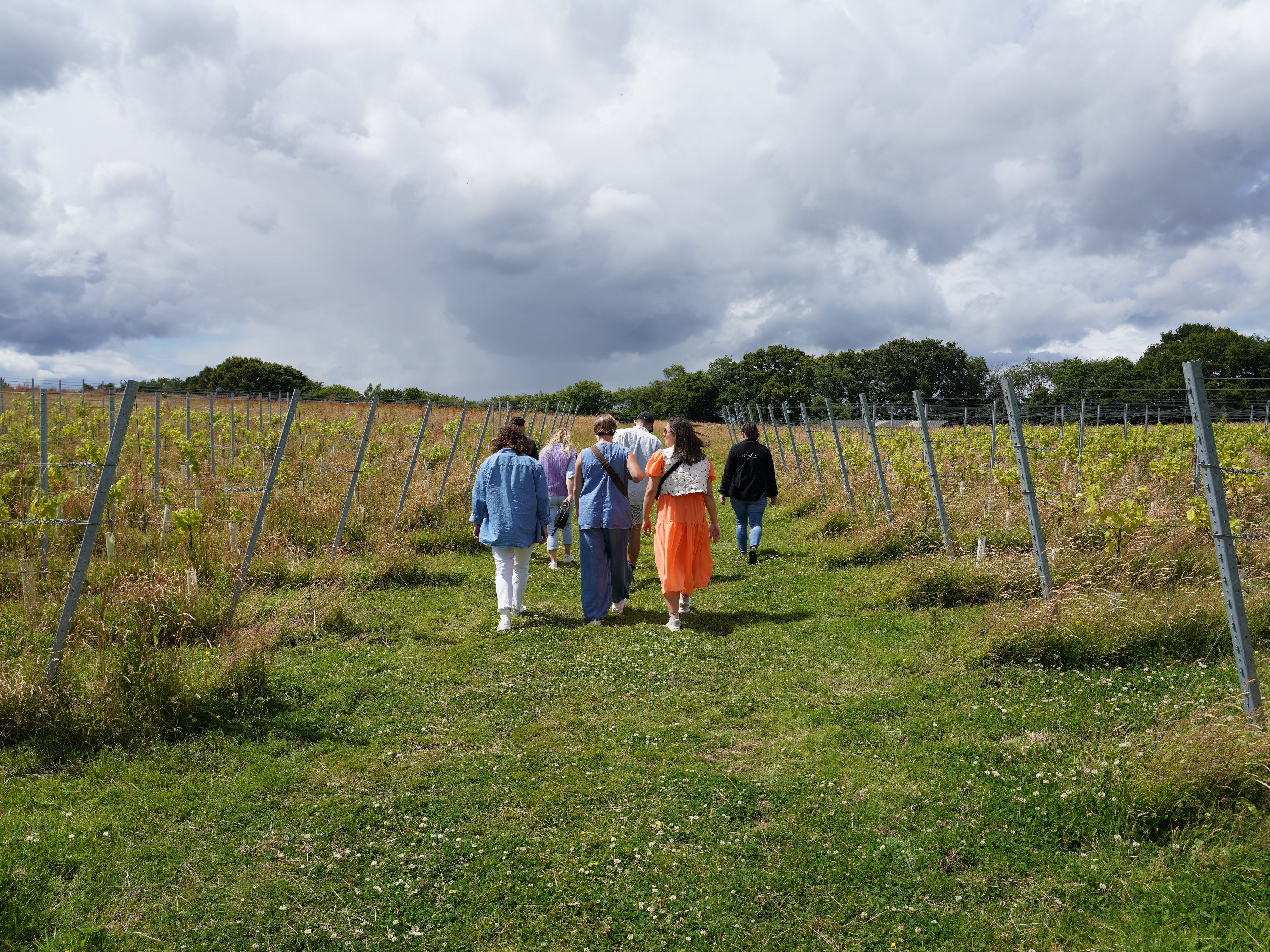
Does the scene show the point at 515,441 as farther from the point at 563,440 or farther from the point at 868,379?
the point at 868,379

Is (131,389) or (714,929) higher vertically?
(131,389)

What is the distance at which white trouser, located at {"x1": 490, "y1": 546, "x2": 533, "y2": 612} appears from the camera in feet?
23.3

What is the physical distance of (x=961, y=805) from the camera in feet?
12.4

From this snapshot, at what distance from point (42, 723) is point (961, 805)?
5.14 meters

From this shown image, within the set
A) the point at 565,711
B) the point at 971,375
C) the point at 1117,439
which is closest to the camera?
the point at 565,711

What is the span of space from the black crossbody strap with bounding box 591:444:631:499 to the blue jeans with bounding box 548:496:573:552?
6.55 ft

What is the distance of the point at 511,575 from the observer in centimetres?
717

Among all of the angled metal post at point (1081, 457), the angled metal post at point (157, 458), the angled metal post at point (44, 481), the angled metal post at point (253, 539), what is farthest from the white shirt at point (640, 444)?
the angled metal post at point (1081, 457)

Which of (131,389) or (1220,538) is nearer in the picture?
(1220,538)

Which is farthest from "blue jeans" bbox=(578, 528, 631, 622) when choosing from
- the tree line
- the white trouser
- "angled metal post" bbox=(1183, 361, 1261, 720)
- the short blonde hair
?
the tree line

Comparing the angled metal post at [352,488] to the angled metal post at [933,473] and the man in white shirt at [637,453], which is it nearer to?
the man in white shirt at [637,453]

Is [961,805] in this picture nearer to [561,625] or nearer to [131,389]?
[561,625]

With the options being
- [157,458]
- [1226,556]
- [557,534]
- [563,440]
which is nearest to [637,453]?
[563,440]

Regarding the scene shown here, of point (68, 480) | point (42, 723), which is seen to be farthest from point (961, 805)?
point (68, 480)
